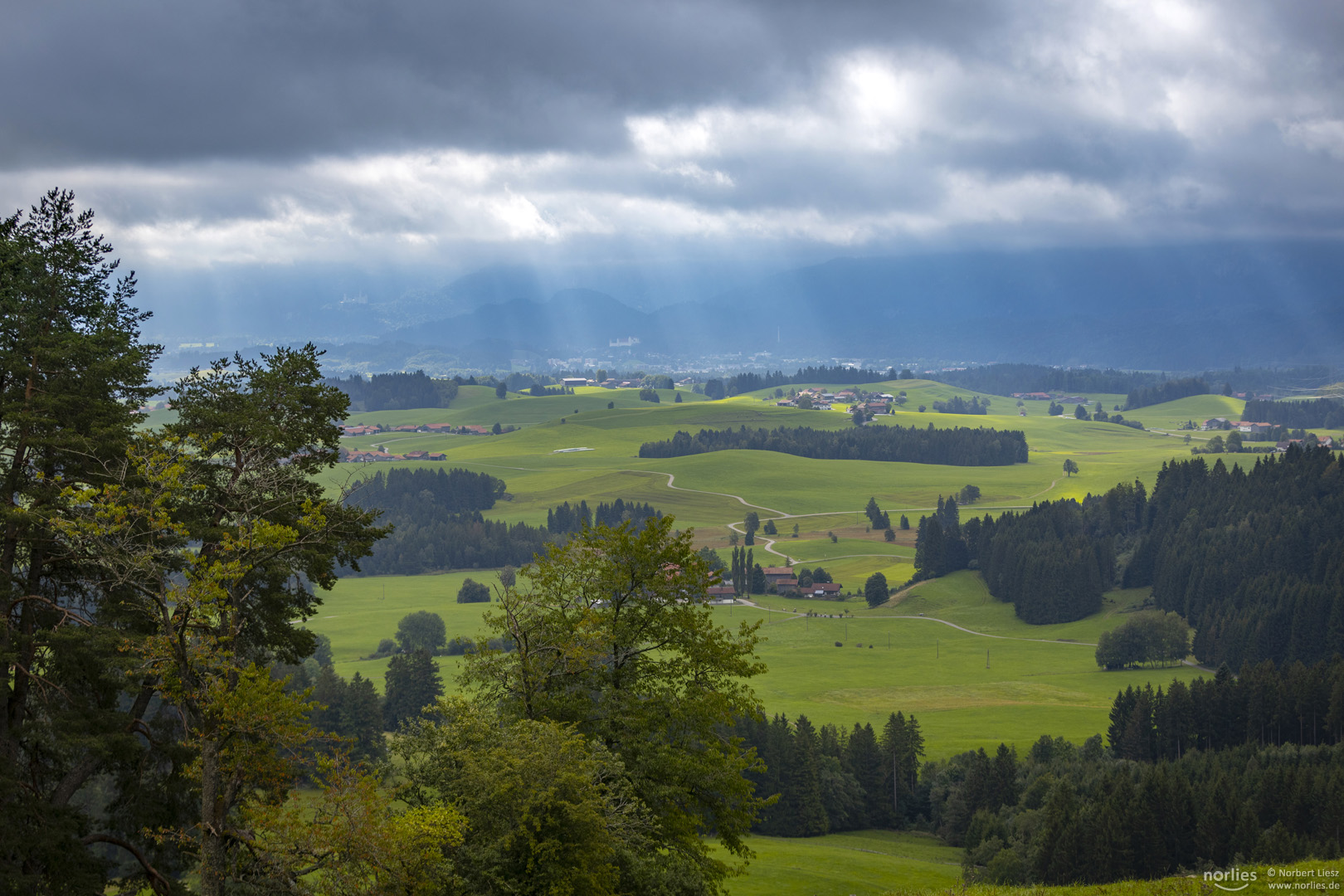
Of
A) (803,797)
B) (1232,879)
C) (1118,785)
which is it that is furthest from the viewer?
(803,797)

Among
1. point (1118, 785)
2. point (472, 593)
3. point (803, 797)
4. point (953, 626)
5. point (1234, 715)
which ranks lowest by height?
point (803, 797)

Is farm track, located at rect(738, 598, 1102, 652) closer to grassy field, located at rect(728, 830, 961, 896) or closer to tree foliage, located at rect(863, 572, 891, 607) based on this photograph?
tree foliage, located at rect(863, 572, 891, 607)

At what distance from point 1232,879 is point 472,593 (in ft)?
584

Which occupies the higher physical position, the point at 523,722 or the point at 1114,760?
the point at 523,722

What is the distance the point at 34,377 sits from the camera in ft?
88.1

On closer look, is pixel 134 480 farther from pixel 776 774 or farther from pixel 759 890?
pixel 776 774

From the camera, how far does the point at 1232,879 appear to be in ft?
69.0

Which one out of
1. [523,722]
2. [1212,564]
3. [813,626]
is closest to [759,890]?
[523,722]

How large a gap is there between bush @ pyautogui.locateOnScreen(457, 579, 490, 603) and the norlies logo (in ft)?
573

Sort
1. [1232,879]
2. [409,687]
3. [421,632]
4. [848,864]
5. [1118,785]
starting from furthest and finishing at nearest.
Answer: [421,632]
[409,687]
[1118,785]
[848,864]
[1232,879]

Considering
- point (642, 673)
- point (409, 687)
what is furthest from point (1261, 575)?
point (642, 673)

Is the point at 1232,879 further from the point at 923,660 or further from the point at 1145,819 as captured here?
the point at 923,660

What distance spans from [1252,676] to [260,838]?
405 ft

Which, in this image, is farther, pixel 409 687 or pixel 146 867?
pixel 409 687
